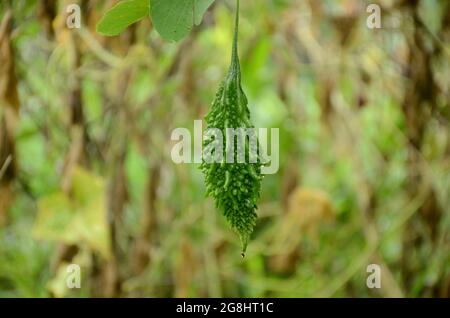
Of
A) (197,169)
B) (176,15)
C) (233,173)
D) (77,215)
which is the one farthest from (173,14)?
(197,169)

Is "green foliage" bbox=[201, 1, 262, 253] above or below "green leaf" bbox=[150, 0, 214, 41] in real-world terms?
below

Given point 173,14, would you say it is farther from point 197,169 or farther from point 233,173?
point 197,169

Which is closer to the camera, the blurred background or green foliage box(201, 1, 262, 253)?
green foliage box(201, 1, 262, 253)

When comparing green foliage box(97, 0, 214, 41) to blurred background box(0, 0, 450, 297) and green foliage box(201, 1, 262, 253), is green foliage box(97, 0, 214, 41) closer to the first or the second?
green foliage box(201, 1, 262, 253)

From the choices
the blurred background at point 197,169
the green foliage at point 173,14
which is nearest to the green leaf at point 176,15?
the green foliage at point 173,14

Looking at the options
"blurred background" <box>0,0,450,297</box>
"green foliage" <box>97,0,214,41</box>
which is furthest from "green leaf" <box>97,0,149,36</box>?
"blurred background" <box>0,0,450,297</box>

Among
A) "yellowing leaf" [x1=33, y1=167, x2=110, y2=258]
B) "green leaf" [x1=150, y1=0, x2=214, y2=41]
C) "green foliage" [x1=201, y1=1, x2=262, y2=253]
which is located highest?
"green leaf" [x1=150, y1=0, x2=214, y2=41]
